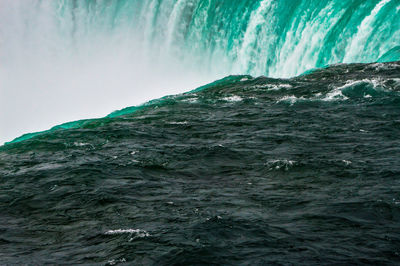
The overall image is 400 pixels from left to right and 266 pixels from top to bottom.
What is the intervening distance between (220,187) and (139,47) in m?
34.1

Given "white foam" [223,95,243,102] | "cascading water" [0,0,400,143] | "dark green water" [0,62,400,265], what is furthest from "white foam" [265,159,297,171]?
"cascading water" [0,0,400,143]

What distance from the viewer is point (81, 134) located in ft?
57.5

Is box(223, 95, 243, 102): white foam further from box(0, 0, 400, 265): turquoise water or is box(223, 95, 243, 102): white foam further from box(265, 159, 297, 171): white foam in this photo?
box(265, 159, 297, 171): white foam

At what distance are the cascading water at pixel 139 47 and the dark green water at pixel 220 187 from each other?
12705mm

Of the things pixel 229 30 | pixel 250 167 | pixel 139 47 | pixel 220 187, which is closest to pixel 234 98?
pixel 250 167

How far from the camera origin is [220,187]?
10.3m

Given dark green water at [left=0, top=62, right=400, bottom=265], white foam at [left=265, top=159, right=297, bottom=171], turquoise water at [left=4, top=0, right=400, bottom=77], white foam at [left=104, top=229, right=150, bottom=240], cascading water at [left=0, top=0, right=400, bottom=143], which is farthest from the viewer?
cascading water at [left=0, top=0, right=400, bottom=143]

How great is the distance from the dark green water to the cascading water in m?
12.7

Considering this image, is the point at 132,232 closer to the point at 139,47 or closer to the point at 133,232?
A: the point at 133,232

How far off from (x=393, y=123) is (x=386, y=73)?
7.14 m

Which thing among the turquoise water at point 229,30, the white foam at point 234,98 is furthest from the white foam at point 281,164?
the turquoise water at point 229,30

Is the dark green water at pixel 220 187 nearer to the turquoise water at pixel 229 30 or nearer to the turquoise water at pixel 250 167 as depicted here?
the turquoise water at pixel 250 167

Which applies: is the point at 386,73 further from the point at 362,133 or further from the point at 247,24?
the point at 247,24

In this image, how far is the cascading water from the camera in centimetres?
3119
